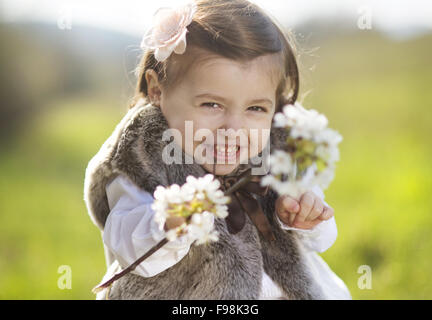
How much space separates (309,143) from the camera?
111 cm

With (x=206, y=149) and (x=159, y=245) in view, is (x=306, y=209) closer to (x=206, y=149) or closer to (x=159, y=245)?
(x=206, y=149)

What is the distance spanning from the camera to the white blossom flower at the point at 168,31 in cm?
163

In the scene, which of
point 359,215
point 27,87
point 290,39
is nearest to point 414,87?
point 359,215

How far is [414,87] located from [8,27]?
470 cm

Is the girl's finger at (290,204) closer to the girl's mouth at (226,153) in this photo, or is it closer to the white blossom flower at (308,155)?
the girl's mouth at (226,153)

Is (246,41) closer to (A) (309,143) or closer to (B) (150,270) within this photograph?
(A) (309,143)

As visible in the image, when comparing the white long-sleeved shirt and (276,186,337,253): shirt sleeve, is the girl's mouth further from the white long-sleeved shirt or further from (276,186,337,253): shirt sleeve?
(276,186,337,253): shirt sleeve

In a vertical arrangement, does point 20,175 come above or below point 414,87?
below

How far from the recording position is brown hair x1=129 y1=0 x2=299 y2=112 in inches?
64.2

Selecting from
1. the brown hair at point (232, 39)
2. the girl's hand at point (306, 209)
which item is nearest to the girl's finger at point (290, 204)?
the girl's hand at point (306, 209)

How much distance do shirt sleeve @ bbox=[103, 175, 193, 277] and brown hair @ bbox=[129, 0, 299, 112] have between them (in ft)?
1.24

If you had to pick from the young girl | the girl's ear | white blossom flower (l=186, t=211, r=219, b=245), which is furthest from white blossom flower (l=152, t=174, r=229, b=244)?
the girl's ear

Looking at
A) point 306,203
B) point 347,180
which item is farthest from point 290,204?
point 347,180

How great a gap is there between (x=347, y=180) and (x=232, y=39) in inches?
121
